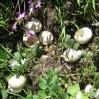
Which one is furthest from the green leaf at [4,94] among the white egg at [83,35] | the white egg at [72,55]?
the white egg at [83,35]

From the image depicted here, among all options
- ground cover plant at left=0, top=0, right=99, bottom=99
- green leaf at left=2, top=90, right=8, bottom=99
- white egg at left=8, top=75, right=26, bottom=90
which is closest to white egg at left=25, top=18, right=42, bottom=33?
ground cover plant at left=0, top=0, right=99, bottom=99

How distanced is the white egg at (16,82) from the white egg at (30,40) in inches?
9.2

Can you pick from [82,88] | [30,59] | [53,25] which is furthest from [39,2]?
[82,88]

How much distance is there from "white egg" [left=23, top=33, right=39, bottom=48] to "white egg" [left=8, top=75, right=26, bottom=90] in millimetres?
234

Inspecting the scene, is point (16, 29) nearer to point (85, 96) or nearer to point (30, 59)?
point (30, 59)

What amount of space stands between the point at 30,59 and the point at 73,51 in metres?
0.29

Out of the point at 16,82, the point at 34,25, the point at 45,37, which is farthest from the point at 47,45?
the point at 16,82

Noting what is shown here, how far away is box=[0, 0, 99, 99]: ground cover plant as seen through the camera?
240 cm

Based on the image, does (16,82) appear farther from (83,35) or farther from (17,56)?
(83,35)

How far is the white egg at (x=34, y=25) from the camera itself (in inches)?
95.7

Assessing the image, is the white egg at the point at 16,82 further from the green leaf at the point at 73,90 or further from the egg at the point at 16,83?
the green leaf at the point at 73,90

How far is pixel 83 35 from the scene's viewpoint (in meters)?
2.43

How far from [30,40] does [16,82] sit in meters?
0.30

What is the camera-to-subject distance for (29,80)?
2.47 meters
